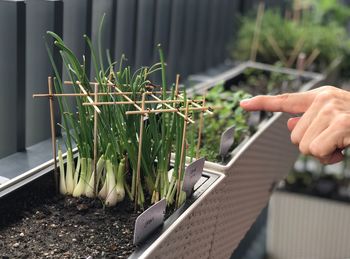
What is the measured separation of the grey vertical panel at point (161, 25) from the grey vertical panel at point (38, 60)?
0.72 m

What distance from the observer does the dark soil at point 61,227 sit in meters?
1.08

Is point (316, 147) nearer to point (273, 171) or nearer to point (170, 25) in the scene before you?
point (273, 171)

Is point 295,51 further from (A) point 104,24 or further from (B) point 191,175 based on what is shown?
(B) point 191,175

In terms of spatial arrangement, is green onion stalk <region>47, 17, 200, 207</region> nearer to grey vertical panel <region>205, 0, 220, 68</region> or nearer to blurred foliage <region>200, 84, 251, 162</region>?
blurred foliage <region>200, 84, 251, 162</region>

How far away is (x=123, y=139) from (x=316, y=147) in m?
0.43

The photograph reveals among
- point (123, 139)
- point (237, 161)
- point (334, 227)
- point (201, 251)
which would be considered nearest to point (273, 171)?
point (237, 161)

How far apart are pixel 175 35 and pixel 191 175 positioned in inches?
54.8

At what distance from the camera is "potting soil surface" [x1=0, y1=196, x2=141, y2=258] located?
1081 mm

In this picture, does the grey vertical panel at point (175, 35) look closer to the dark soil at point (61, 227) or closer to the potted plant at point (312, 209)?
the dark soil at point (61, 227)

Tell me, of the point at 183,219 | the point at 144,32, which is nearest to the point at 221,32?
the point at 144,32

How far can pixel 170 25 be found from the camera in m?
2.43

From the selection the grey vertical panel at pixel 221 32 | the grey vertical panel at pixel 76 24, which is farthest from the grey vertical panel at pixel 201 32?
the grey vertical panel at pixel 76 24

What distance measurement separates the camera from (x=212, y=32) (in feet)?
9.56

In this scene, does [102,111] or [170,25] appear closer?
[102,111]
